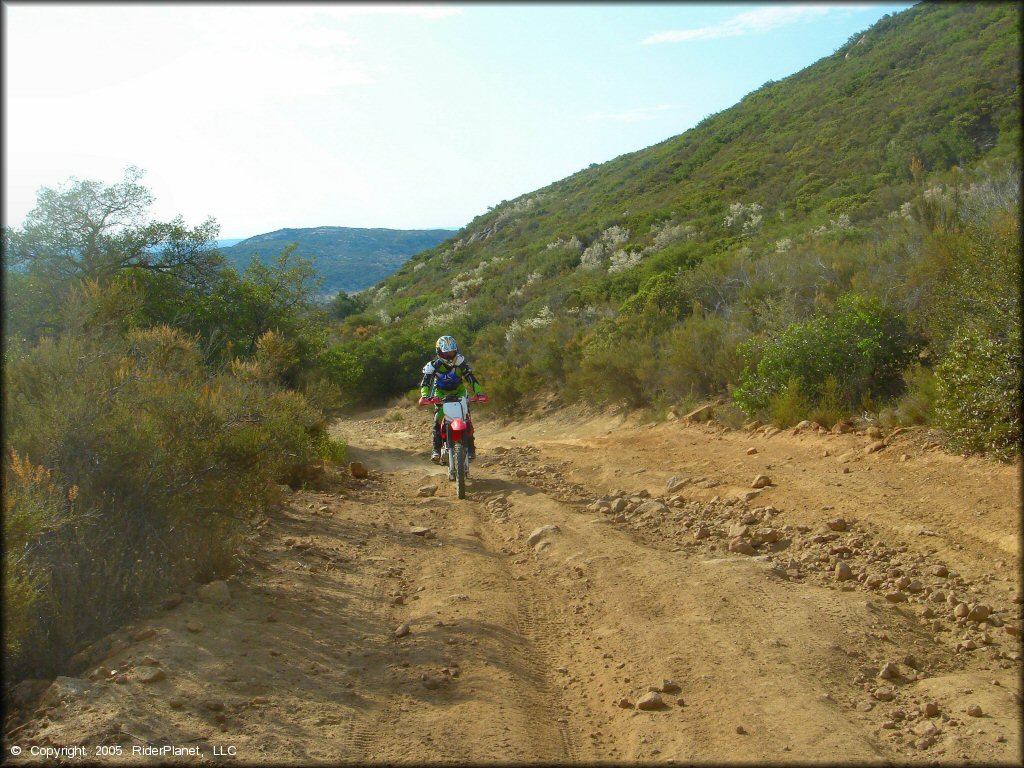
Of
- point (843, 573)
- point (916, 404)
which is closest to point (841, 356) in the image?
point (916, 404)

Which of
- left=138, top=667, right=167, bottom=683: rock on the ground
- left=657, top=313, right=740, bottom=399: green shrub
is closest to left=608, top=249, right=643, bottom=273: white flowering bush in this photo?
left=657, top=313, right=740, bottom=399: green shrub

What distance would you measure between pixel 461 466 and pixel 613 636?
4.94m

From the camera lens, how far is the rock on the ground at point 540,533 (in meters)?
7.52

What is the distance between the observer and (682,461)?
10.4 m

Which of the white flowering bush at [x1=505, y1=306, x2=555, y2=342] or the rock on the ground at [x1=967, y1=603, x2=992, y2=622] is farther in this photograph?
the white flowering bush at [x1=505, y1=306, x2=555, y2=342]

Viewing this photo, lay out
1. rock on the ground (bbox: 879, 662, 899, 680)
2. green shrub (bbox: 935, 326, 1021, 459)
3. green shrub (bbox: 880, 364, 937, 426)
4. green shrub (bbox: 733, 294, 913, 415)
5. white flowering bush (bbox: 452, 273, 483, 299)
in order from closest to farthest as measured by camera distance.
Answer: rock on the ground (bbox: 879, 662, 899, 680), green shrub (bbox: 935, 326, 1021, 459), green shrub (bbox: 880, 364, 937, 426), green shrub (bbox: 733, 294, 913, 415), white flowering bush (bbox: 452, 273, 483, 299)

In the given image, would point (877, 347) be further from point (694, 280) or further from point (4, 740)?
point (4, 740)

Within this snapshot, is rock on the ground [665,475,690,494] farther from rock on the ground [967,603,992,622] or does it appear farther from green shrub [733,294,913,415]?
rock on the ground [967,603,992,622]

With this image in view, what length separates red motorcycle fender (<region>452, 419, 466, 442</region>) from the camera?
32.1 ft

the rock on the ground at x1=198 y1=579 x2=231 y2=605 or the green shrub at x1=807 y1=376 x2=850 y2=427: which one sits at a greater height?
the rock on the ground at x1=198 y1=579 x2=231 y2=605

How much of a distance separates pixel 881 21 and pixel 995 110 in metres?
25.9

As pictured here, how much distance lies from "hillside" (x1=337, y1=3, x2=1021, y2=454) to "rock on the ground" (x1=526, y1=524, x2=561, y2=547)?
4349mm

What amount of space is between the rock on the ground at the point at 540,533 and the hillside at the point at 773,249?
4.35 meters

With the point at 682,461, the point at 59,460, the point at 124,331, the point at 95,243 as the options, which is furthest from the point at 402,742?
the point at 95,243
